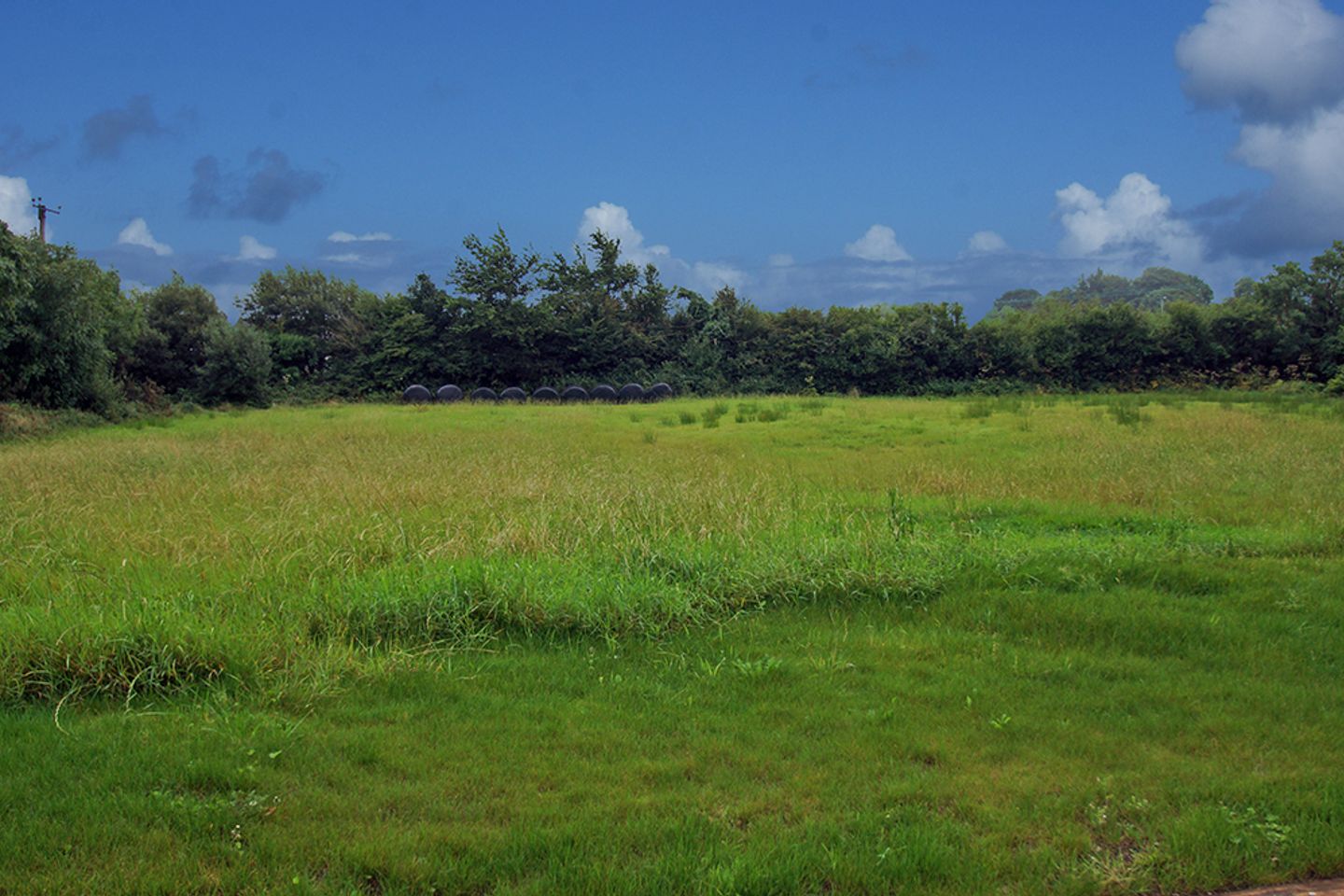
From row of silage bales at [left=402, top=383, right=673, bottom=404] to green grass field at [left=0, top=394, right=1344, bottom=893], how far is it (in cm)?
3260

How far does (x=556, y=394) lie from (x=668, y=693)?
39.6 metres

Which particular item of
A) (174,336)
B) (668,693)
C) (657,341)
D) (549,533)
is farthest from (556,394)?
(668,693)

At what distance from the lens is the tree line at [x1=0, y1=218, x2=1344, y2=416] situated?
4344cm

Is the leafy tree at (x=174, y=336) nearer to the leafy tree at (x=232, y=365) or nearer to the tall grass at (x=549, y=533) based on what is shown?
the leafy tree at (x=232, y=365)

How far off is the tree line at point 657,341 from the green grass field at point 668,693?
115 ft

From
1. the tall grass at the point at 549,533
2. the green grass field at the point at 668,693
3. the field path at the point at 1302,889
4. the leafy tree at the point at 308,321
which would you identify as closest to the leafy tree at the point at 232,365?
the leafy tree at the point at 308,321

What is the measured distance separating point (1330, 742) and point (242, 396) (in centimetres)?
4574

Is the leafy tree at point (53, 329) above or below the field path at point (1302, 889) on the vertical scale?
above

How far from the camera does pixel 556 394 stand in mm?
43969

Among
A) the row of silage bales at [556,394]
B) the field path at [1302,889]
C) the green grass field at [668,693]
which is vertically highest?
the row of silage bales at [556,394]

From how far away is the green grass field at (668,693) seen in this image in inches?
135

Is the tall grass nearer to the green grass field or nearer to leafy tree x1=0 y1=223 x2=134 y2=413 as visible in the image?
the green grass field

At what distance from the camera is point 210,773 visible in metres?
3.96

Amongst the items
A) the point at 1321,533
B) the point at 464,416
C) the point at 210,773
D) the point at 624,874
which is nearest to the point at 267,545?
the point at 210,773
